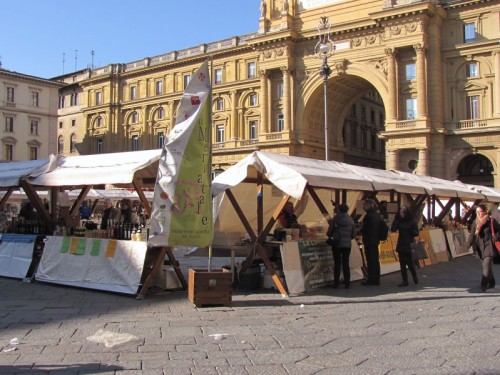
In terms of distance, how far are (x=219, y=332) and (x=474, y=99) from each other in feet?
134

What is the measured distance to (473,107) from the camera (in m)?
42.4

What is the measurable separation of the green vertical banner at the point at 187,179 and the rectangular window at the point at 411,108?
37.8m

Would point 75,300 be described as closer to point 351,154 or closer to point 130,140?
point 351,154

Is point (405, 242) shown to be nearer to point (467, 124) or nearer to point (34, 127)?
point (467, 124)

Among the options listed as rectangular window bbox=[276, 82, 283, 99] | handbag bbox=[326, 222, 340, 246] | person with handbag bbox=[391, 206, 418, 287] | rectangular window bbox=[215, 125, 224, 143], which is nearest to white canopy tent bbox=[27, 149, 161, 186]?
handbag bbox=[326, 222, 340, 246]

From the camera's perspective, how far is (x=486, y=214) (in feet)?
33.9

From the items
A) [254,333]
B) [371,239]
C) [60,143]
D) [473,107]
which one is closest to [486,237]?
[371,239]

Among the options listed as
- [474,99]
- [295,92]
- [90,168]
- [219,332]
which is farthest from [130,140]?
[219,332]

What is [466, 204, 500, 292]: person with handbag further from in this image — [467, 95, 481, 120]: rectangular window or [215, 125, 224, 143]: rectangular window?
[215, 125, 224, 143]: rectangular window

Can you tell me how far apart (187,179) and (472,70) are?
129 ft

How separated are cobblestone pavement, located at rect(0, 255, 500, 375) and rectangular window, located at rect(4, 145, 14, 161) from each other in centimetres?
5870

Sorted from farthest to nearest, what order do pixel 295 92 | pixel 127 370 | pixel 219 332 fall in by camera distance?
1. pixel 295 92
2. pixel 219 332
3. pixel 127 370

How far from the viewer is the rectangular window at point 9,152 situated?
6373cm

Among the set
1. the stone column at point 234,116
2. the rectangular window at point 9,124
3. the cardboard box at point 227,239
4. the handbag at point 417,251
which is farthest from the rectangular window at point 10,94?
the handbag at point 417,251
